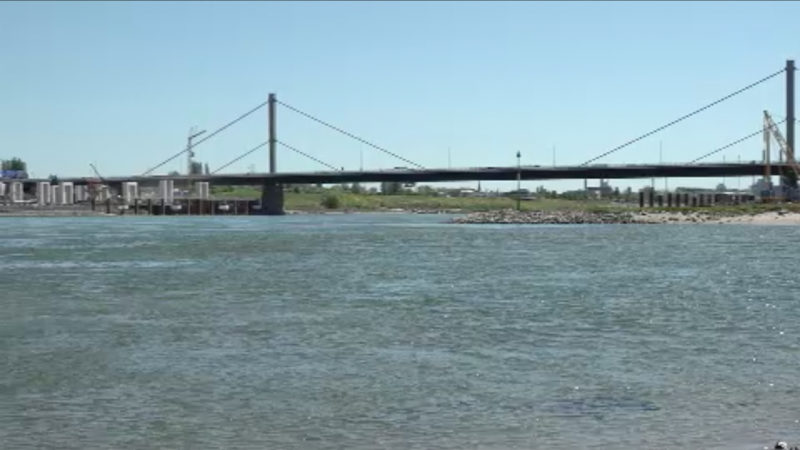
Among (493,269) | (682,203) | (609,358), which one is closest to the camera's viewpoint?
(609,358)

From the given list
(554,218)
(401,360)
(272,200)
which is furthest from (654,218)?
(401,360)

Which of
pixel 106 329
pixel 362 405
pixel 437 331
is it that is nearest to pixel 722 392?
pixel 362 405

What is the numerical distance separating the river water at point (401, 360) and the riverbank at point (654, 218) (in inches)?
3028

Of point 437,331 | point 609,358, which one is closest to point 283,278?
point 437,331

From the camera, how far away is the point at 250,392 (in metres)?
17.4

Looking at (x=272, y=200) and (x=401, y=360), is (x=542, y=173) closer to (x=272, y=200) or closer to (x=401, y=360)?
(x=272, y=200)

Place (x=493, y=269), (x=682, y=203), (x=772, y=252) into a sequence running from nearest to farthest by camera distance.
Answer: (x=493, y=269), (x=772, y=252), (x=682, y=203)

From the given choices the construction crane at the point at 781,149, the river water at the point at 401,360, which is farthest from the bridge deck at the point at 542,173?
the river water at the point at 401,360

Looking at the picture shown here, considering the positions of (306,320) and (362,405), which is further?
(306,320)

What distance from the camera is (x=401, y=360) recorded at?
67.7 feet

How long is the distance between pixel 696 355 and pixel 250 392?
8607 millimetres

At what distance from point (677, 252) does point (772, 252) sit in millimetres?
5026

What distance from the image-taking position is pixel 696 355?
68.4ft

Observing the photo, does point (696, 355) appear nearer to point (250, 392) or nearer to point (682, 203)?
point (250, 392)
